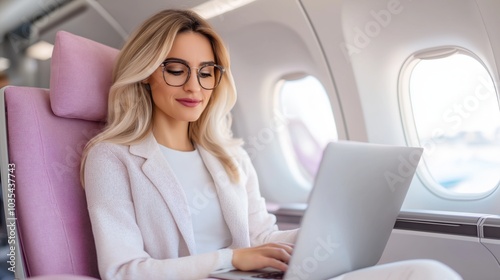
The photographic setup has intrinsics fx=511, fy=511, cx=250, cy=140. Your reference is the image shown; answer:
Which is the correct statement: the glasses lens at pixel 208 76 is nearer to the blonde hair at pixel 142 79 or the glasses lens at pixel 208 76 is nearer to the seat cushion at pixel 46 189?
the blonde hair at pixel 142 79

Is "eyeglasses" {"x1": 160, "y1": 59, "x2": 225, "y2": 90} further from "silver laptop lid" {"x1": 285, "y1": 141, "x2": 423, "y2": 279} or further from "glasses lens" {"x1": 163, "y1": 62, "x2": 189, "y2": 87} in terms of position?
"silver laptop lid" {"x1": 285, "y1": 141, "x2": 423, "y2": 279}

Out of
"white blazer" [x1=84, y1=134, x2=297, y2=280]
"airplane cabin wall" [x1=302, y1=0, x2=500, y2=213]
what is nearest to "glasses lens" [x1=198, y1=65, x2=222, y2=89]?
"white blazer" [x1=84, y1=134, x2=297, y2=280]

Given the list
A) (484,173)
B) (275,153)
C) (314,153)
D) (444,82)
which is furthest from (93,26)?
(484,173)

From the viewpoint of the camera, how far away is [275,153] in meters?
3.95

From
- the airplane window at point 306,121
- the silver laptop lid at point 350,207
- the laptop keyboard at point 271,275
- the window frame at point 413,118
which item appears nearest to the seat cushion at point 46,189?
the laptop keyboard at point 271,275

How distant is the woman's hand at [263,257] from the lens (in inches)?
57.3

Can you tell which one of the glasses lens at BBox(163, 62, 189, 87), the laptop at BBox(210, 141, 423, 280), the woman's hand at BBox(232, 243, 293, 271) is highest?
the glasses lens at BBox(163, 62, 189, 87)

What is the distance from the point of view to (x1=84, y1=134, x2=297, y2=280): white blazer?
1491 millimetres

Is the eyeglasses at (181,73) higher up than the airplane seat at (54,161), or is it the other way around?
the eyeglasses at (181,73)

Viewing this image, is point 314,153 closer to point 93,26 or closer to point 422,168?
point 422,168

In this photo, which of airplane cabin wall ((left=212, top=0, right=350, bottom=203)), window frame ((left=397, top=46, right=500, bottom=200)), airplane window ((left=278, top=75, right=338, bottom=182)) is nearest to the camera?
window frame ((left=397, top=46, right=500, bottom=200))

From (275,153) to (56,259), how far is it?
2449mm

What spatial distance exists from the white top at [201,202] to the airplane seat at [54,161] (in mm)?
332

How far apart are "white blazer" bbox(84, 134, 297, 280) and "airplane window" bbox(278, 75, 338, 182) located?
1884 millimetres
